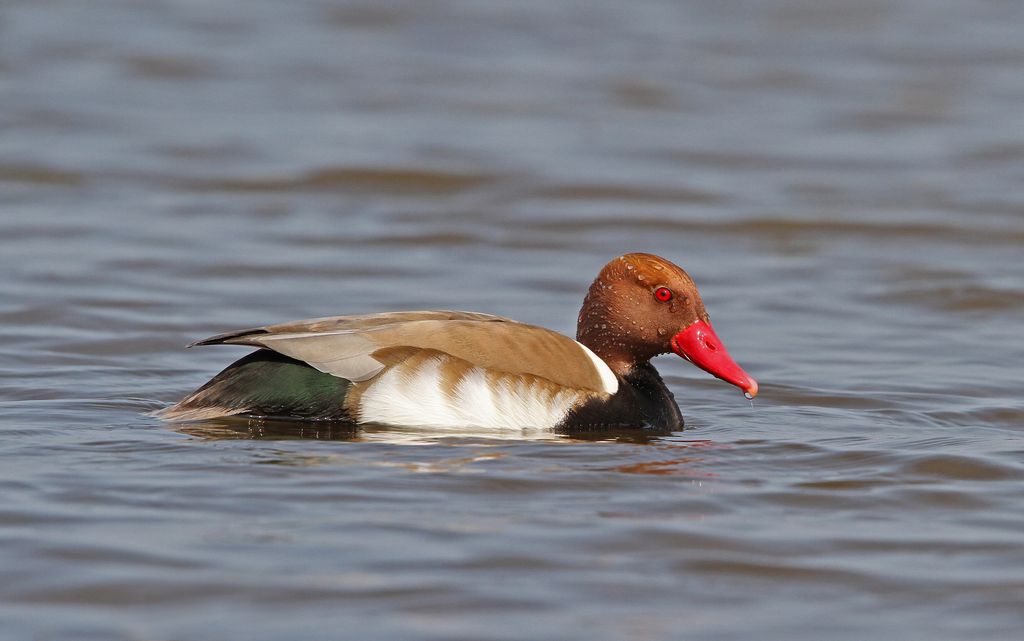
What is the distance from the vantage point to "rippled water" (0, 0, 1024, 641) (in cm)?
555

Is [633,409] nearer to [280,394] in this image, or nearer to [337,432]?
[337,432]

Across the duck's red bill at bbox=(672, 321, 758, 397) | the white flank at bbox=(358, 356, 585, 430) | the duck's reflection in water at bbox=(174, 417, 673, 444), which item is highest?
the duck's red bill at bbox=(672, 321, 758, 397)

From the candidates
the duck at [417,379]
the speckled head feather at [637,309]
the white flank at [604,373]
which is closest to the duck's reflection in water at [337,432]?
the duck at [417,379]

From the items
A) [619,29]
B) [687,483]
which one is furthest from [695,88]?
[687,483]

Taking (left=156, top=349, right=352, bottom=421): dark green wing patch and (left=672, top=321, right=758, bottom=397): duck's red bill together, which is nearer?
(left=156, top=349, right=352, bottom=421): dark green wing patch

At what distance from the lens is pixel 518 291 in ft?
37.9

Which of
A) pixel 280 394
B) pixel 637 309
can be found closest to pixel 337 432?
pixel 280 394

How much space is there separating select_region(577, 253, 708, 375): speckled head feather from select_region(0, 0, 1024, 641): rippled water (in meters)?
0.53

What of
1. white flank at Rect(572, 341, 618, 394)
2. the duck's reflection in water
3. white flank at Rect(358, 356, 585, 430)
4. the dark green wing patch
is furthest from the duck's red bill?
the dark green wing patch

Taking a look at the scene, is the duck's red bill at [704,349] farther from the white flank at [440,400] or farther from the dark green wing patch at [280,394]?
the dark green wing patch at [280,394]

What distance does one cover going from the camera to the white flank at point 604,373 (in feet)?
26.0

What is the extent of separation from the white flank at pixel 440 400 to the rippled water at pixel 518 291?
0.45ft

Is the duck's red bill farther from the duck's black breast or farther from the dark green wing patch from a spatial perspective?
the dark green wing patch

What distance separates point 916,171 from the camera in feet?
51.3
